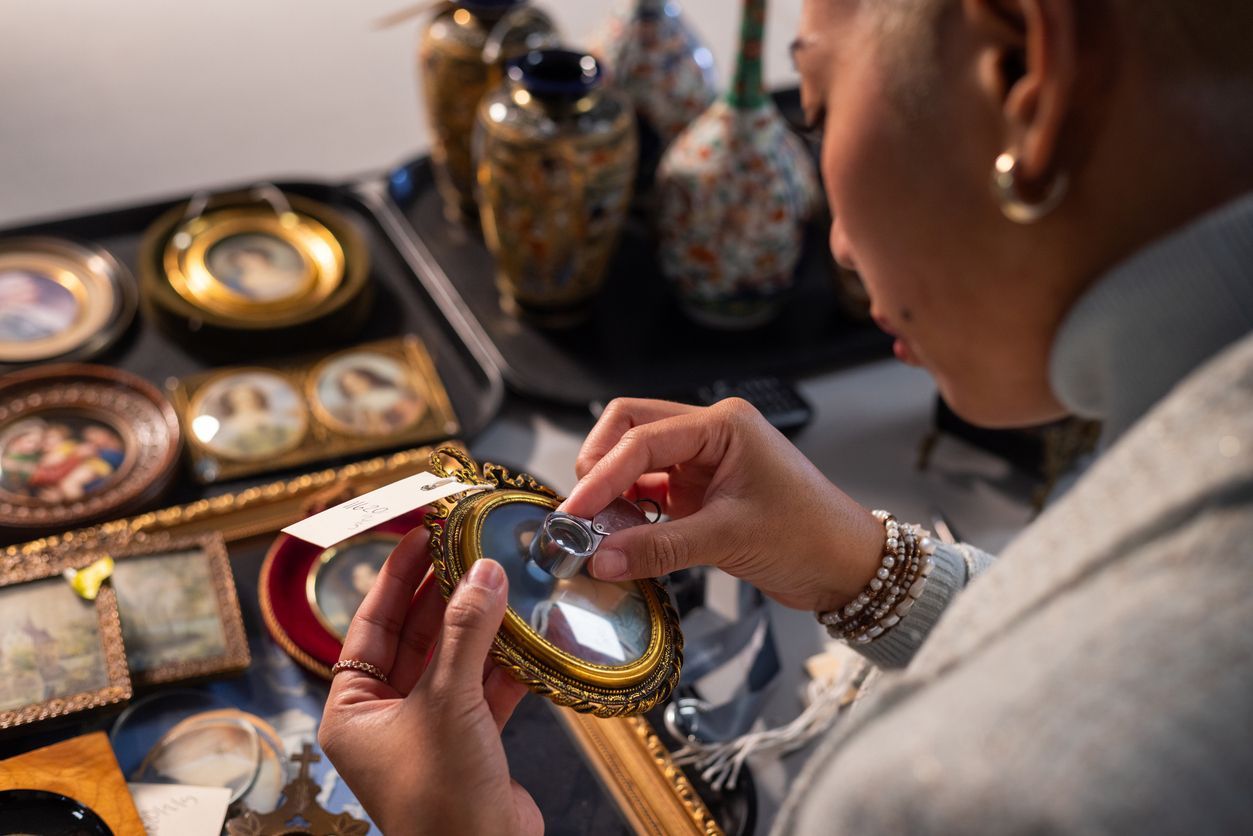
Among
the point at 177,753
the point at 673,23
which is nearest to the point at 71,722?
the point at 177,753

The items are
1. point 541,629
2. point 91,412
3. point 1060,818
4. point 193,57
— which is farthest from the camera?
point 193,57

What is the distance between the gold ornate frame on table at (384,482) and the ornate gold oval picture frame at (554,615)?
0.52 feet

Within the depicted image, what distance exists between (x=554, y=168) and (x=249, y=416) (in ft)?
1.48

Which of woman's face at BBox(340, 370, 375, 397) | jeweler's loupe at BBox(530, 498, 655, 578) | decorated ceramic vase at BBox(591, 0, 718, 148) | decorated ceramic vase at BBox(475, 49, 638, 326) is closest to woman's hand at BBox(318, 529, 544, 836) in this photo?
jeweler's loupe at BBox(530, 498, 655, 578)

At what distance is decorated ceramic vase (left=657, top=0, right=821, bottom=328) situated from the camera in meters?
1.46

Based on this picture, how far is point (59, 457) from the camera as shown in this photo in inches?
49.5

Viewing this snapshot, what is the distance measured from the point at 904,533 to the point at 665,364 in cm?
59

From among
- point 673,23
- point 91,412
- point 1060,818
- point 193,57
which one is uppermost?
point 1060,818

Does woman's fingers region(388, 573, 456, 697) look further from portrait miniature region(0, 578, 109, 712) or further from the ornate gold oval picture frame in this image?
portrait miniature region(0, 578, 109, 712)

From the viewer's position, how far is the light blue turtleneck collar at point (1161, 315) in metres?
0.55

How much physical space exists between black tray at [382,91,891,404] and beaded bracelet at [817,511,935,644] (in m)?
0.50

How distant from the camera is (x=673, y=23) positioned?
5.52 ft

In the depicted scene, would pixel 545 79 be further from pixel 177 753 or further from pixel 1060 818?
pixel 1060 818

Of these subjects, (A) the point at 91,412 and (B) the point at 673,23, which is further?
(B) the point at 673,23
